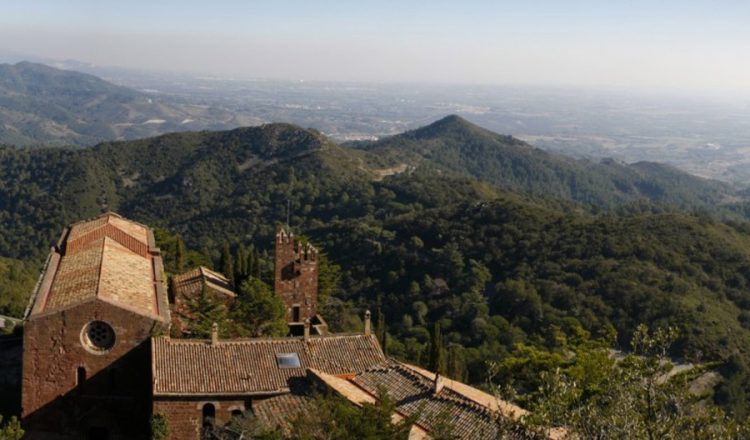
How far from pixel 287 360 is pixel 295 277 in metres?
7.86

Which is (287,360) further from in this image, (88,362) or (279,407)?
(88,362)

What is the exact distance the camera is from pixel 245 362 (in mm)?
22000

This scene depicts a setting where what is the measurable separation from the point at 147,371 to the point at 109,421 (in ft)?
6.77

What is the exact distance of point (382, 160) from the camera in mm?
132000

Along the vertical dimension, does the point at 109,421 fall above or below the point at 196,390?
below

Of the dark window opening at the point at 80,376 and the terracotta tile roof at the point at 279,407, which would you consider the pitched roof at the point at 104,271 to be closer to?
the dark window opening at the point at 80,376

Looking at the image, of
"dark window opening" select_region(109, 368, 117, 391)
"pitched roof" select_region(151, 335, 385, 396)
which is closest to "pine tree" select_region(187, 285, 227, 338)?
"pitched roof" select_region(151, 335, 385, 396)

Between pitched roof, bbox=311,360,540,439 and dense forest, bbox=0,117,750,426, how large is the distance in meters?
3.59

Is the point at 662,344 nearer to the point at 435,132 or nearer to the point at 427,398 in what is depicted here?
the point at 427,398

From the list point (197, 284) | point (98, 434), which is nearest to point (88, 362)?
point (98, 434)

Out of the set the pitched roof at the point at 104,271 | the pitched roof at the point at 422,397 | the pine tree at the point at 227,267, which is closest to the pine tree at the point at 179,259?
→ the pine tree at the point at 227,267

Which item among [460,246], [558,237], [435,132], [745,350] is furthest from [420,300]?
[435,132]

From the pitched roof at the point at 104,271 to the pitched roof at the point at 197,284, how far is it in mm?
1242

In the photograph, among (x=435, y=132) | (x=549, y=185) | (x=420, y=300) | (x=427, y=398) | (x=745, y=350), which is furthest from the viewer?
(x=435, y=132)
